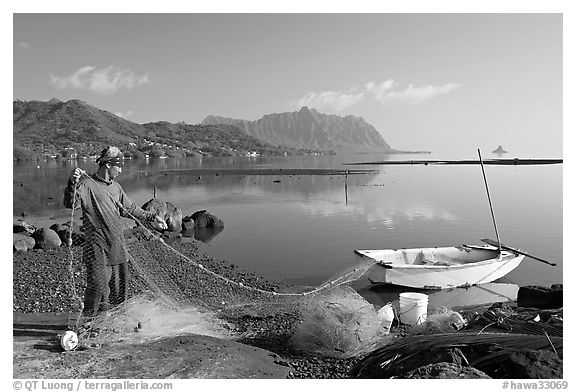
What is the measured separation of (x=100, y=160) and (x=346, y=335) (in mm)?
3717

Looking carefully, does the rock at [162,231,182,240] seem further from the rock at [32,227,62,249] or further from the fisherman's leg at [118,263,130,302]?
the fisherman's leg at [118,263,130,302]

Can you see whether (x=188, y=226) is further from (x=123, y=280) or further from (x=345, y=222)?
(x=123, y=280)

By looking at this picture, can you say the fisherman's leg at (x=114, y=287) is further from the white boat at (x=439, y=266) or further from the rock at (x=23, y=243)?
the rock at (x=23, y=243)

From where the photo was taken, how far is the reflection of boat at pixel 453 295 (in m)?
10.7

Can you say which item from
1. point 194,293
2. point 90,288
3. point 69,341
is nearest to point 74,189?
point 90,288

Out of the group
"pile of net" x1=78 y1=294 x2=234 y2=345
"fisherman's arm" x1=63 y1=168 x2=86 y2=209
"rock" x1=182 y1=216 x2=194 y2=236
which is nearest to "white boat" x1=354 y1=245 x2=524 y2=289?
"pile of net" x1=78 y1=294 x2=234 y2=345

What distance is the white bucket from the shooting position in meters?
7.20

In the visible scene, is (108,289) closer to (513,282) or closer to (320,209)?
(513,282)

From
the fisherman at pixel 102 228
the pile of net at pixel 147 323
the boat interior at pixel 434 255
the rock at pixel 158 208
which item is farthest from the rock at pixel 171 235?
the fisherman at pixel 102 228

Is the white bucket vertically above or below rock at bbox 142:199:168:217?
below

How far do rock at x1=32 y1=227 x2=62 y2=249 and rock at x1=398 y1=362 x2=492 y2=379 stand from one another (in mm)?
12655

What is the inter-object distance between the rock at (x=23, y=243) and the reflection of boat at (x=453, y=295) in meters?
9.59

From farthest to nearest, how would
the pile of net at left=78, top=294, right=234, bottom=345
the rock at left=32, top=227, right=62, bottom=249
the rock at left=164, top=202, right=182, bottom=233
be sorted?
1. the rock at left=164, top=202, right=182, bottom=233
2. the rock at left=32, top=227, right=62, bottom=249
3. the pile of net at left=78, top=294, right=234, bottom=345
